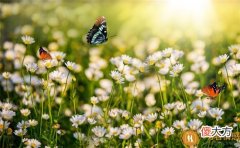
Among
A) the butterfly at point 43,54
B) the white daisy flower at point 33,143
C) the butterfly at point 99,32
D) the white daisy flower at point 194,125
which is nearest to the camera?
the white daisy flower at point 33,143

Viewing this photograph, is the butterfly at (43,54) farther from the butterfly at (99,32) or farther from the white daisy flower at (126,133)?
the white daisy flower at (126,133)

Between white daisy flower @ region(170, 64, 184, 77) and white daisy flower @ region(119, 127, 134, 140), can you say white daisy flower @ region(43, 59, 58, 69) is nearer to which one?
white daisy flower @ region(119, 127, 134, 140)

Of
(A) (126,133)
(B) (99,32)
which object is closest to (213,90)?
(A) (126,133)

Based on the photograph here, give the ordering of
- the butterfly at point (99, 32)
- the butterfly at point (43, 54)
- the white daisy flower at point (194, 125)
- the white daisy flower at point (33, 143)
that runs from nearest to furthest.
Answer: the white daisy flower at point (33, 143), the white daisy flower at point (194, 125), the butterfly at point (43, 54), the butterfly at point (99, 32)

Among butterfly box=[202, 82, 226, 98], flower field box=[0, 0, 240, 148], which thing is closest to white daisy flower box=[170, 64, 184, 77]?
flower field box=[0, 0, 240, 148]

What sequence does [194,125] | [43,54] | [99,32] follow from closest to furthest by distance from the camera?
[194,125] → [43,54] → [99,32]

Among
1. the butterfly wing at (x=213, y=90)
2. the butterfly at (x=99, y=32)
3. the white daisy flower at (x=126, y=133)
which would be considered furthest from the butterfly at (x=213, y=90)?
the butterfly at (x=99, y=32)

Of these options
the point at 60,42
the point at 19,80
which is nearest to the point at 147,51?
the point at 60,42

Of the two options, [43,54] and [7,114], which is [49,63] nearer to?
[43,54]

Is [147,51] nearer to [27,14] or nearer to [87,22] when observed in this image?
[87,22]
